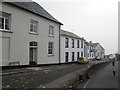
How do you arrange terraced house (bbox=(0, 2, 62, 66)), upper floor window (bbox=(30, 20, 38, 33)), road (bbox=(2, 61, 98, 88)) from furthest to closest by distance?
upper floor window (bbox=(30, 20, 38, 33))
terraced house (bbox=(0, 2, 62, 66))
road (bbox=(2, 61, 98, 88))

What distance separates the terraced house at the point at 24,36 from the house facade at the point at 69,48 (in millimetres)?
5591

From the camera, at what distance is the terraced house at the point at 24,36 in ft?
45.1

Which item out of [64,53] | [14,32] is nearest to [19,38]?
[14,32]

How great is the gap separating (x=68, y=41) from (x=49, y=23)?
10365mm

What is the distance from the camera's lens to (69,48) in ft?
103

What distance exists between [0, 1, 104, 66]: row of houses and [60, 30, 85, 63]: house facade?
4.03 m

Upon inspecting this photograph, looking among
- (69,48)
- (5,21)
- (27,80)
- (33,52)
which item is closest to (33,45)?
(33,52)

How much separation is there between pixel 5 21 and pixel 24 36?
9.80 ft

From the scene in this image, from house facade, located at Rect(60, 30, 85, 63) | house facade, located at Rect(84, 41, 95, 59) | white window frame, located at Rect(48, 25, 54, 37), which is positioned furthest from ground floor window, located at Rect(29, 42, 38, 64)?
house facade, located at Rect(84, 41, 95, 59)

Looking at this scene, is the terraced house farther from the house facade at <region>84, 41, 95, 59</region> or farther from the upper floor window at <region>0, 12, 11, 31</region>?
the house facade at <region>84, 41, 95, 59</region>

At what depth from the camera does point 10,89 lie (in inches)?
279

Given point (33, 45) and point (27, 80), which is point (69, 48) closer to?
point (33, 45)

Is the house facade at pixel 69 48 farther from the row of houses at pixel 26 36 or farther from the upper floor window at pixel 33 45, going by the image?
the upper floor window at pixel 33 45

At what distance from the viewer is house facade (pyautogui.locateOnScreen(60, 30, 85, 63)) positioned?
28.3 m
